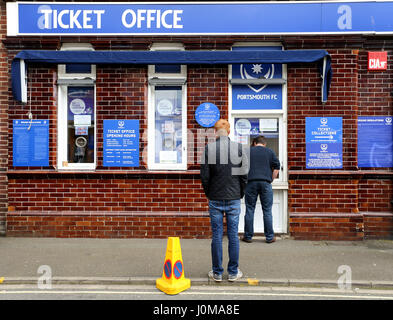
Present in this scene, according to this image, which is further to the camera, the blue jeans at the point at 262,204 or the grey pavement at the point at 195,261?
the blue jeans at the point at 262,204

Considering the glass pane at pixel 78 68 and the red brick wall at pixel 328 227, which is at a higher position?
the glass pane at pixel 78 68

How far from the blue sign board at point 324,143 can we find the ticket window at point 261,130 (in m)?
0.60

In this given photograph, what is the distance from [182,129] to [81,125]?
2033 mm

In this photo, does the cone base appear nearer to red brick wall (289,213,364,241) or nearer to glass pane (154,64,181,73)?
red brick wall (289,213,364,241)

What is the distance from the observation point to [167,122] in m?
7.62

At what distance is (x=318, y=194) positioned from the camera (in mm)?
7227

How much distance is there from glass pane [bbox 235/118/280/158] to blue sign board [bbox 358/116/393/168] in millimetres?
1627

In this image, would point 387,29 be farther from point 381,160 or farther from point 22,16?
point 22,16

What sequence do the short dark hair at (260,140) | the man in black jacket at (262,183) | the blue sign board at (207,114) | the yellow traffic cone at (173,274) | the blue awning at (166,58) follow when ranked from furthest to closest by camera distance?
the blue sign board at (207,114) → the blue awning at (166,58) → the short dark hair at (260,140) → the man in black jacket at (262,183) → the yellow traffic cone at (173,274)

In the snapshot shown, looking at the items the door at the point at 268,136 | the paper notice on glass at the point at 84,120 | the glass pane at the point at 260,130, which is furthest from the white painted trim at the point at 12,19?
the glass pane at the point at 260,130

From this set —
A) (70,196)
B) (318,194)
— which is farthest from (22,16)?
(318,194)

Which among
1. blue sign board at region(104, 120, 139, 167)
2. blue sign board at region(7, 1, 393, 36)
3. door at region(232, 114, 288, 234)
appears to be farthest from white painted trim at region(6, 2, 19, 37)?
door at region(232, 114, 288, 234)

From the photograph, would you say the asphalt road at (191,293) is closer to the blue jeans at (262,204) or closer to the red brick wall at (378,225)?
the blue jeans at (262,204)

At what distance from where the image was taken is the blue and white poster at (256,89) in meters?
7.45
